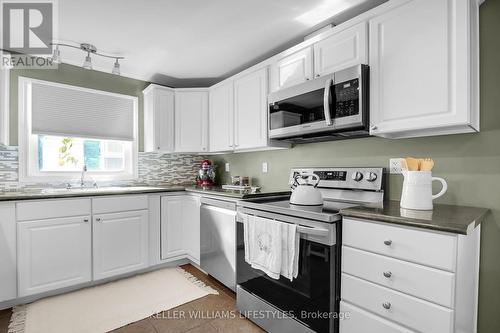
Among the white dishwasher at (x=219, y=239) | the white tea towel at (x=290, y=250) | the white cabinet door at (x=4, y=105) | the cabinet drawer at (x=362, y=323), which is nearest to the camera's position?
the cabinet drawer at (x=362, y=323)

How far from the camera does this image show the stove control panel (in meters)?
1.87

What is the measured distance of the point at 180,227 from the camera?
9.91 feet

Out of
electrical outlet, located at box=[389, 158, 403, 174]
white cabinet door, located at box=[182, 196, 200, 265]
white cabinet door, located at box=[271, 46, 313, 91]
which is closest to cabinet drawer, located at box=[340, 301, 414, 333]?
electrical outlet, located at box=[389, 158, 403, 174]

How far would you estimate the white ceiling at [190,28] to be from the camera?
1906 mm

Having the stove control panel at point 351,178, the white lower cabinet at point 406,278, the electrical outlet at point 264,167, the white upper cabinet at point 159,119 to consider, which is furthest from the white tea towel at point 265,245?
the white upper cabinet at point 159,119

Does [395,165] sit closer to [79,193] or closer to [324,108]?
[324,108]

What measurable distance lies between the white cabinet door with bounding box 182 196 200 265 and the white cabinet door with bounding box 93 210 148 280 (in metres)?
0.43

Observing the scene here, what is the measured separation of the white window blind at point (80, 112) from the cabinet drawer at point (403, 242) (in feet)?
9.54

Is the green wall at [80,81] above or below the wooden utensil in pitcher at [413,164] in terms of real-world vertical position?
above

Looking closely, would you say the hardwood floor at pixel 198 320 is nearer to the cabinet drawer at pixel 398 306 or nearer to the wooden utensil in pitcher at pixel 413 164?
the cabinet drawer at pixel 398 306

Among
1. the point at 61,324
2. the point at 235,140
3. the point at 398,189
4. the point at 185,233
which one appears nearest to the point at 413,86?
the point at 398,189
